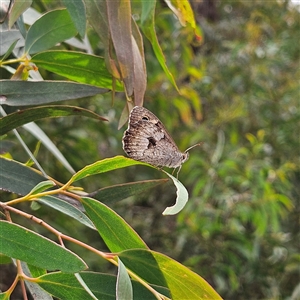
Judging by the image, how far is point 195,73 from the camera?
2627 mm

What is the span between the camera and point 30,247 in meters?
0.63

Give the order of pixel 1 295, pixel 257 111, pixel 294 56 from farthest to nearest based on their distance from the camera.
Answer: pixel 294 56
pixel 257 111
pixel 1 295

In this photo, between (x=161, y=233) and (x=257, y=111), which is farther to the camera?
(x=257, y=111)

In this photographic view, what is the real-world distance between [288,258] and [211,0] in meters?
2.01

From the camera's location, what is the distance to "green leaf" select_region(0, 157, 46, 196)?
79 centimetres

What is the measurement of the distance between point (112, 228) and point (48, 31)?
370 millimetres

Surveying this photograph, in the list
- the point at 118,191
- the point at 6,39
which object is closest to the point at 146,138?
the point at 118,191

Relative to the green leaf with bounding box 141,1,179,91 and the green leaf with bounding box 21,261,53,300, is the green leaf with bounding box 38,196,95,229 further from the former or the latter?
the green leaf with bounding box 141,1,179,91

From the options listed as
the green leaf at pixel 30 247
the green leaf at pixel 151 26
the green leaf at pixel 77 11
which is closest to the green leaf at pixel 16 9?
the green leaf at pixel 77 11

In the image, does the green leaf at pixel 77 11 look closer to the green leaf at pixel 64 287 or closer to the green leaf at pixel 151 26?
the green leaf at pixel 151 26

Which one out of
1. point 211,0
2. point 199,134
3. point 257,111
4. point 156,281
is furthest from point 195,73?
point 156,281

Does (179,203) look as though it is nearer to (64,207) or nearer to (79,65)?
(64,207)

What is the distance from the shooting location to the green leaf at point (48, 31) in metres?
0.87

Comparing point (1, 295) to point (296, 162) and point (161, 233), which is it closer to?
point (161, 233)
